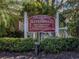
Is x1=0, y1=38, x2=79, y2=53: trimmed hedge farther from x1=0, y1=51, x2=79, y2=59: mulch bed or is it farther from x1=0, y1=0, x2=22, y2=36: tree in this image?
x1=0, y1=0, x2=22, y2=36: tree

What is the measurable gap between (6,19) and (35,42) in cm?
203

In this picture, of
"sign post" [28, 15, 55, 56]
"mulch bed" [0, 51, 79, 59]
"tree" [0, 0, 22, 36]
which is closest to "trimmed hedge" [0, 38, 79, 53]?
"mulch bed" [0, 51, 79, 59]

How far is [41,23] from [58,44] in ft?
4.54

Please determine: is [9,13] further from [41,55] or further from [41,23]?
[41,55]

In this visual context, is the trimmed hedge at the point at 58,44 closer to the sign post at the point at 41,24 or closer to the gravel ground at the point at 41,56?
the gravel ground at the point at 41,56

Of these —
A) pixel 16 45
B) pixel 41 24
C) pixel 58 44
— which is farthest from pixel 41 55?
pixel 41 24

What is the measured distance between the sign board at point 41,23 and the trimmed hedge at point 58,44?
64cm

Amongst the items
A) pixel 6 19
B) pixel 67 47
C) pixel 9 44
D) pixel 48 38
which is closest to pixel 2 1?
pixel 6 19

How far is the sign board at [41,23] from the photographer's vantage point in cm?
1229

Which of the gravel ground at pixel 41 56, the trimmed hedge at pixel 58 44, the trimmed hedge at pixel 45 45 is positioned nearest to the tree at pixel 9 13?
the trimmed hedge at pixel 45 45

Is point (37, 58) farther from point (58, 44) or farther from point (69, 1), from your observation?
point (69, 1)

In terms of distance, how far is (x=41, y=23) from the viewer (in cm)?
1230

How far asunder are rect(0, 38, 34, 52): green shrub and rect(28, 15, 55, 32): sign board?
68 cm

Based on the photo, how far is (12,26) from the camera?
537 inches
